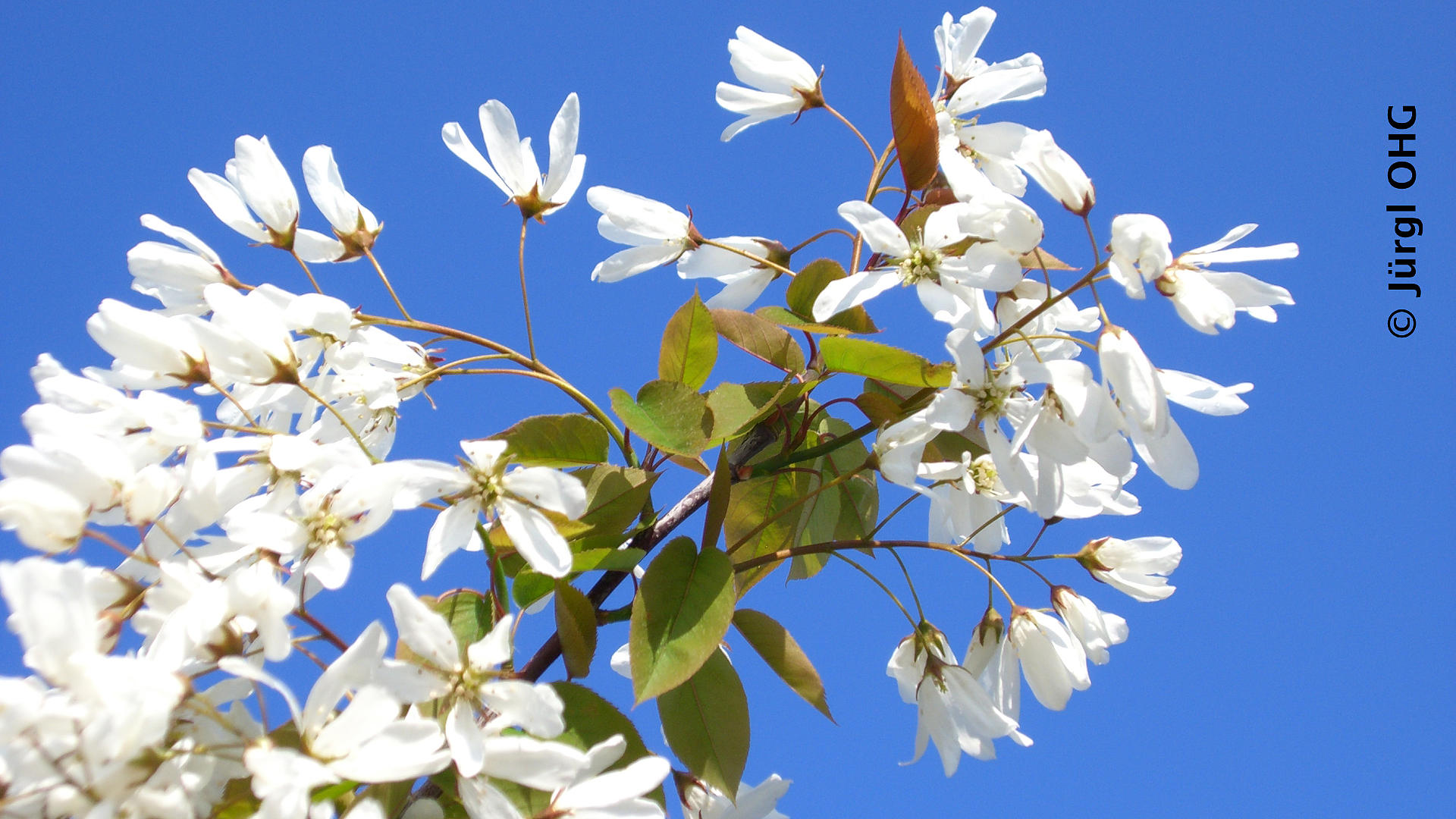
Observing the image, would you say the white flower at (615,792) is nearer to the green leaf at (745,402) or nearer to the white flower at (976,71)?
the green leaf at (745,402)

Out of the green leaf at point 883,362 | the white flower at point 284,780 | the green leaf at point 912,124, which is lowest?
the white flower at point 284,780

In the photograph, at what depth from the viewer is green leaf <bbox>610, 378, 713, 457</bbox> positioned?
96 centimetres

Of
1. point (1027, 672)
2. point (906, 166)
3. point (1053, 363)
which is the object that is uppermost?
point (906, 166)

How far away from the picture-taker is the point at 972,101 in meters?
1.23

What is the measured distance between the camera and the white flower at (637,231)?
1165 millimetres

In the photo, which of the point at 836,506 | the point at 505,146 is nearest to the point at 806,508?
the point at 836,506

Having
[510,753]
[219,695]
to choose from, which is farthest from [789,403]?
[219,695]

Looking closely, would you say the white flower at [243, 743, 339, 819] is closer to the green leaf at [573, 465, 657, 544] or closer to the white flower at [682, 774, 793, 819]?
the green leaf at [573, 465, 657, 544]

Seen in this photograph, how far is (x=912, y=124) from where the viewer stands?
1.12m

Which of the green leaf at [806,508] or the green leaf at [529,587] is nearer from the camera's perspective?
the green leaf at [529,587]

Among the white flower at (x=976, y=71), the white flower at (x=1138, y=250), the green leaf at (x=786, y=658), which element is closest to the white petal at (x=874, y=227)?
the white flower at (x=1138, y=250)

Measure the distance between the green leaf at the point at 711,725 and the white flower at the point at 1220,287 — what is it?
0.54 m

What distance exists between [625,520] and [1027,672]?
47 cm

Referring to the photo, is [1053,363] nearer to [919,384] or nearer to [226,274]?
[919,384]
